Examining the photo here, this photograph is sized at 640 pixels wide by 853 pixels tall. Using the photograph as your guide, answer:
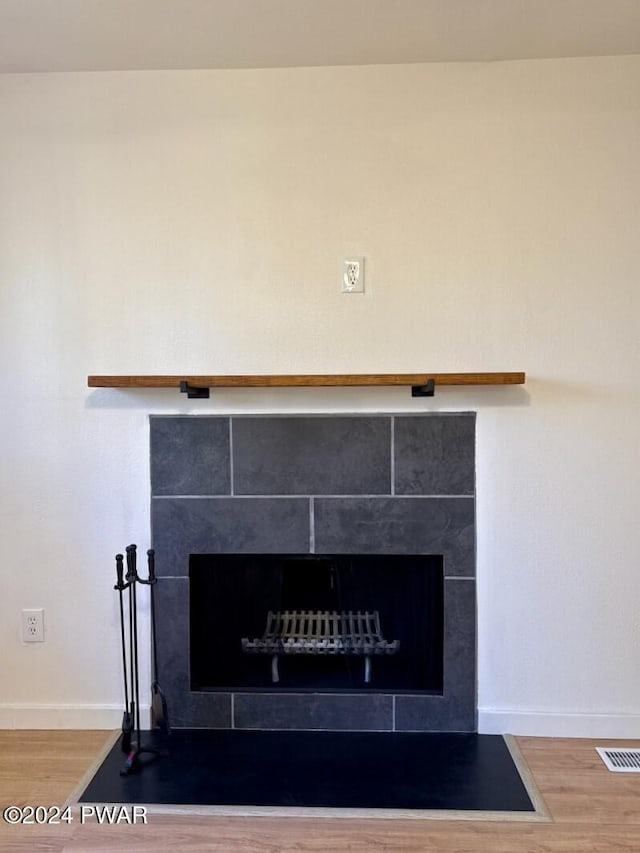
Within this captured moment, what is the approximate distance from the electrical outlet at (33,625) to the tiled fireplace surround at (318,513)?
1.32 feet

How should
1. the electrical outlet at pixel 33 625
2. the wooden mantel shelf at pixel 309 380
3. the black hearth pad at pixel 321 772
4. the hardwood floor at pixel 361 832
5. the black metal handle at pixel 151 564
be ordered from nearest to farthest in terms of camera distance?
the hardwood floor at pixel 361 832
the black hearth pad at pixel 321 772
the wooden mantel shelf at pixel 309 380
the black metal handle at pixel 151 564
the electrical outlet at pixel 33 625

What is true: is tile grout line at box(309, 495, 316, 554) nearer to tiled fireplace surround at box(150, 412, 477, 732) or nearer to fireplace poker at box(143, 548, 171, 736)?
tiled fireplace surround at box(150, 412, 477, 732)

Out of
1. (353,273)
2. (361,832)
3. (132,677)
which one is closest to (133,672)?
(132,677)

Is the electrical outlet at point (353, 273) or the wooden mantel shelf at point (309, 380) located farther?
the electrical outlet at point (353, 273)

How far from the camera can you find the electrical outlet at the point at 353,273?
1.97 metres

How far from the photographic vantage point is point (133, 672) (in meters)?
2.00

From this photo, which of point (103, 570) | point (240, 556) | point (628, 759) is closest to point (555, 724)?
point (628, 759)

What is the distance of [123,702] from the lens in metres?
2.09

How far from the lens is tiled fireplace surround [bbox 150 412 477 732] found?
2.00 meters

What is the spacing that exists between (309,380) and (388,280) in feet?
1.43

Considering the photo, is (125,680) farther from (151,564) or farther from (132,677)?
(151,564)

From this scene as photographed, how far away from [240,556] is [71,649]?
65 centimetres

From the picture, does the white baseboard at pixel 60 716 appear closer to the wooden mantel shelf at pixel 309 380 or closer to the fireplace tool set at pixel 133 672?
the fireplace tool set at pixel 133 672

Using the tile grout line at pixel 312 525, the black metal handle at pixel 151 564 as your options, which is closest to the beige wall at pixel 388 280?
the black metal handle at pixel 151 564
